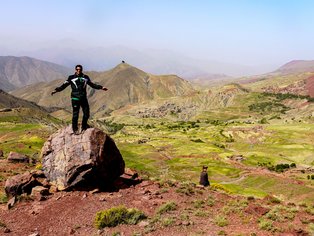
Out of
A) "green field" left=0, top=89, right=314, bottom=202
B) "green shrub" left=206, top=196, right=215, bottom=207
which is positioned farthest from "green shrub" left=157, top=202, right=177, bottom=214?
"green field" left=0, top=89, right=314, bottom=202

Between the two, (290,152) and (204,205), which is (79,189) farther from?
(290,152)

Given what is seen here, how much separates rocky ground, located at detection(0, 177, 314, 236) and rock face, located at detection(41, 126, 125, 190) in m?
1.11

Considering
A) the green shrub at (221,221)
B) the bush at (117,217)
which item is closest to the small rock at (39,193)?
the bush at (117,217)

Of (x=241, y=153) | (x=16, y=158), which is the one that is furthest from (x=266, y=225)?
(x=241, y=153)

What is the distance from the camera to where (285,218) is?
70.9ft

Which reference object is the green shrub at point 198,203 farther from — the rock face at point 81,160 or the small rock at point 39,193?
the small rock at point 39,193

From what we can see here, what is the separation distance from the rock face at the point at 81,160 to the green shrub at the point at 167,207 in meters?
5.74

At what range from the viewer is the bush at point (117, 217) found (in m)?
21.1

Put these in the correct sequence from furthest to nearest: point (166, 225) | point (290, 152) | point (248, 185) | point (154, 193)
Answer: point (290, 152)
point (248, 185)
point (154, 193)
point (166, 225)

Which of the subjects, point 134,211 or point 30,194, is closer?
point 134,211

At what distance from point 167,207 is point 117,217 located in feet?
11.5

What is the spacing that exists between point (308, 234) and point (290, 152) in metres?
135

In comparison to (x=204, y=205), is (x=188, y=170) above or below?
below

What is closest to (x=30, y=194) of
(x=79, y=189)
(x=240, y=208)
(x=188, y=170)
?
(x=79, y=189)
